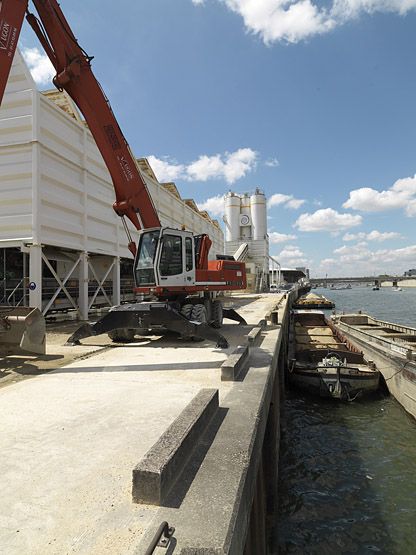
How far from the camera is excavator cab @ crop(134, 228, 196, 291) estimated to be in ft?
30.1

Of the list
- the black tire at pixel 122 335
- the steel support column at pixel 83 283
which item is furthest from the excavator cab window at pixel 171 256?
the steel support column at pixel 83 283

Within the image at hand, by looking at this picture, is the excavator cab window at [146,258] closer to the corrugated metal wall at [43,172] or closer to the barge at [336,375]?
the barge at [336,375]

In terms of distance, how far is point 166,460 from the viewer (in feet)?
8.64

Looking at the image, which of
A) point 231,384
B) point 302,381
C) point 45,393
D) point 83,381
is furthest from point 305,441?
point 45,393

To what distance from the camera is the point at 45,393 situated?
210 inches

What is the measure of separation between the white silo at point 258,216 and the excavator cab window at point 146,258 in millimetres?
51774

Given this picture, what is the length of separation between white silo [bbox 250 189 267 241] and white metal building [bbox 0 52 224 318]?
4366 centimetres

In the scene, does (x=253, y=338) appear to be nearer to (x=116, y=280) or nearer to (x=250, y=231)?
(x=116, y=280)

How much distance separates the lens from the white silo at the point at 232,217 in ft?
204

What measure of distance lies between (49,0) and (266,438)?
10457mm

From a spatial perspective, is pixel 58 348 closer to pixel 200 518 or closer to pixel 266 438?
pixel 266 438

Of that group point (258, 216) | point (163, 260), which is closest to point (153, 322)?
point (163, 260)

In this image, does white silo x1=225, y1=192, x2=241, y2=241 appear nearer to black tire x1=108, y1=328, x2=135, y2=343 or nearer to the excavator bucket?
black tire x1=108, y1=328, x2=135, y2=343

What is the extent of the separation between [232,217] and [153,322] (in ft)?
181
